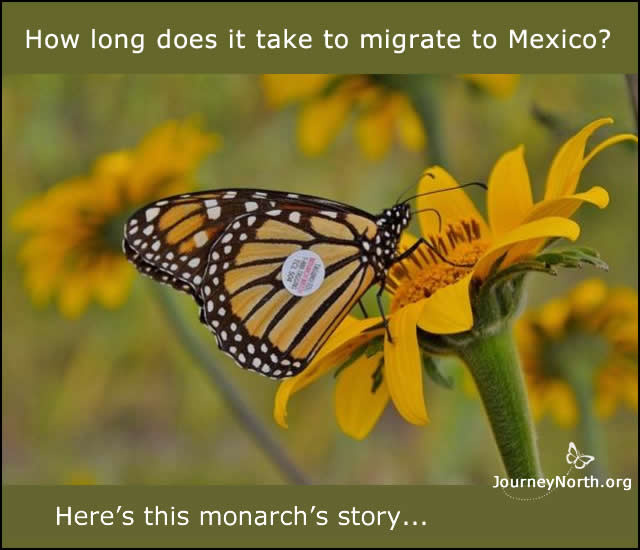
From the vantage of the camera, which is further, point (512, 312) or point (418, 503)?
point (418, 503)

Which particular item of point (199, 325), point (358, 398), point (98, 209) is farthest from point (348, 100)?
point (199, 325)

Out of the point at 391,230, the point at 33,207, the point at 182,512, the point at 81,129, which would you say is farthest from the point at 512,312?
the point at 81,129

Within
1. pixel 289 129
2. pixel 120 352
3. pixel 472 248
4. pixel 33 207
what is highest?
pixel 289 129

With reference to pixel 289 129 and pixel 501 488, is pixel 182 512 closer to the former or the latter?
pixel 501 488

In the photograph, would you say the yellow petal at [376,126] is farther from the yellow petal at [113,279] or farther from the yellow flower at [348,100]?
the yellow petal at [113,279]

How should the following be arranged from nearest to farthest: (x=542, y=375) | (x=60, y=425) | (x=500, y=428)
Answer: (x=500, y=428) → (x=542, y=375) → (x=60, y=425)

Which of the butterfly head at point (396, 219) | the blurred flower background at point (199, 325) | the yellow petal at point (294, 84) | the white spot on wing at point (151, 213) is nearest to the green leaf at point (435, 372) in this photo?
the butterfly head at point (396, 219)
